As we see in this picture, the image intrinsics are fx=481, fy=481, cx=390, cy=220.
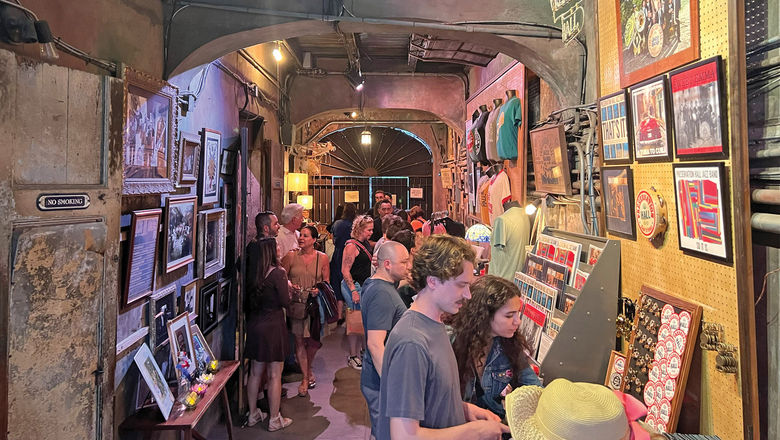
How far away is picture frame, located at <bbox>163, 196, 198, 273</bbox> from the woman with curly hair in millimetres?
2157

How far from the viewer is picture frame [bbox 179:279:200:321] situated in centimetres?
371

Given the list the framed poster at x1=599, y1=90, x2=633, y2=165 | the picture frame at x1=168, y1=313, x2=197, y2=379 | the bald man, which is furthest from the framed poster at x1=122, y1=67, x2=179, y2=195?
the framed poster at x1=599, y1=90, x2=633, y2=165

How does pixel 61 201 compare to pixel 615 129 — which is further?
pixel 615 129

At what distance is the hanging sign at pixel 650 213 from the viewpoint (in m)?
2.27

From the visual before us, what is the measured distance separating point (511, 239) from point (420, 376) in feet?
8.26

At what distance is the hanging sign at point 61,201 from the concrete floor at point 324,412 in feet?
9.52

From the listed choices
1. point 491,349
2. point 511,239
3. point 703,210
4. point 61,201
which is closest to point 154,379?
point 61,201

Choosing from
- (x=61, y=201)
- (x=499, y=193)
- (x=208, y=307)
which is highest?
(x=499, y=193)

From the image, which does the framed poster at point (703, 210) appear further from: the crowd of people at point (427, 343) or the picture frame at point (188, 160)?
the picture frame at point (188, 160)

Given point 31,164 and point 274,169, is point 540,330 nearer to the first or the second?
point 31,164

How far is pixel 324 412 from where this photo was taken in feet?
15.6

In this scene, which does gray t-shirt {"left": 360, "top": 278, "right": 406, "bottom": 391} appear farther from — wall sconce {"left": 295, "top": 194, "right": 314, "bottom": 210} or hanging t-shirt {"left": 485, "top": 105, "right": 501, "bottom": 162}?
wall sconce {"left": 295, "top": 194, "right": 314, "bottom": 210}

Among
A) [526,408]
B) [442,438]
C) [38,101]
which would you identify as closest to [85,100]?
[38,101]

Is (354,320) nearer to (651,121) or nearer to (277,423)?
(277,423)
